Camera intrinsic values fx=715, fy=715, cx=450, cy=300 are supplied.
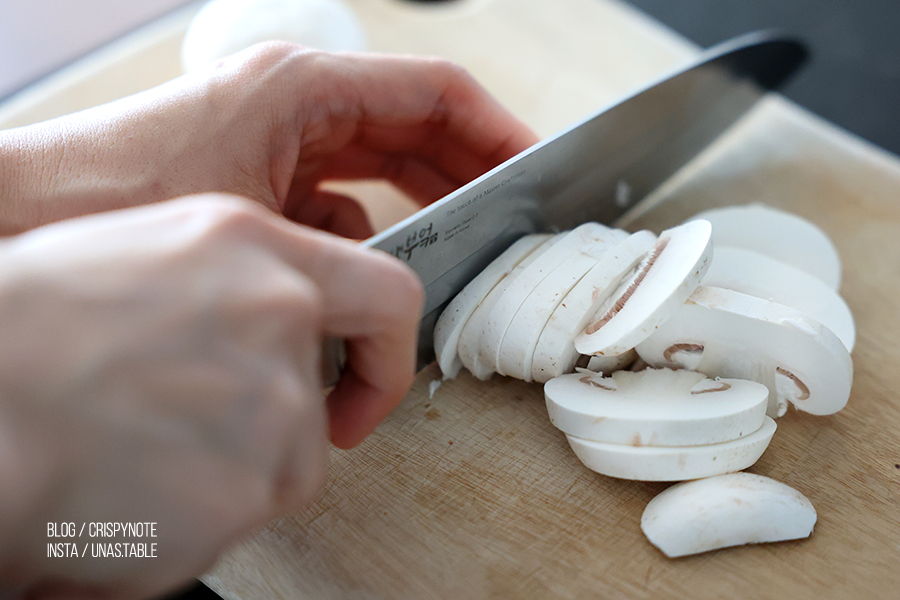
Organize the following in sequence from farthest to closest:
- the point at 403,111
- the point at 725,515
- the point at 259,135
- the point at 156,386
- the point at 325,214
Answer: the point at 325,214 → the point at 403,111 → the point at 259,135 → the point at 725,515 → the point at 156,386

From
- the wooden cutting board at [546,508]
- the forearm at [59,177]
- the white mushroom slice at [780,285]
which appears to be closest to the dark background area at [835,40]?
the wooden cutting board at [546,508]

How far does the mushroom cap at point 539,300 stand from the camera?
1457mm

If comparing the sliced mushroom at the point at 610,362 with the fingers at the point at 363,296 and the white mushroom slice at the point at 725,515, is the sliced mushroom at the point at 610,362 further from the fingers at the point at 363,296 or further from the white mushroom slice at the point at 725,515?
the fingers at the point at 363,296

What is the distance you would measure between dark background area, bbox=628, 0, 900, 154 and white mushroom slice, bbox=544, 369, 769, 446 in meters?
2.44

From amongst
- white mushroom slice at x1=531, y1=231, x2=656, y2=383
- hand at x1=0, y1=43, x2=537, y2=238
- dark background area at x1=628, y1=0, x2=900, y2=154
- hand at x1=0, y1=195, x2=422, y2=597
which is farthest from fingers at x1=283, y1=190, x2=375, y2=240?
dark background area at x1=628, y1=0, x2=900, y2=154

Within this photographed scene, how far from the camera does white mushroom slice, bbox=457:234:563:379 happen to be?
154 cm

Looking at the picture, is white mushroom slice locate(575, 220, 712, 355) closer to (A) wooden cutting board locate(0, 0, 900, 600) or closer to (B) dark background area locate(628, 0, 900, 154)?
(A) wooden cutting board locate(0, 0, 900, 600)

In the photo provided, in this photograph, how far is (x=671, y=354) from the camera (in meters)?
1.50

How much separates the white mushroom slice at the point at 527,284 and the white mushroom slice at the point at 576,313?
0.02 metres

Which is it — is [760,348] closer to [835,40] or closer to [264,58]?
[264,58]

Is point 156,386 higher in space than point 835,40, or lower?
higher

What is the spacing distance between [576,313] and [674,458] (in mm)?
333

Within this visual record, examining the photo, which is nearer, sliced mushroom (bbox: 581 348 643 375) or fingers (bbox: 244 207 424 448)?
fingers (bbox: 244 207 424 448)

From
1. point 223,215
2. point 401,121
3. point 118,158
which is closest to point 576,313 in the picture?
point 401,121
